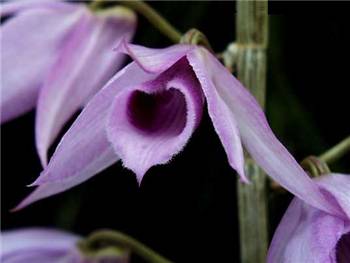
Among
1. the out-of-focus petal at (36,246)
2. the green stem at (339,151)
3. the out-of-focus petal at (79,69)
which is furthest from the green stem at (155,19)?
the out-of-focus petal at (36,246)

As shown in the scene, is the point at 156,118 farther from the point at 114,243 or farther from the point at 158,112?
the point at 114,243

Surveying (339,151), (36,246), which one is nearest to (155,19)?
(339,151)

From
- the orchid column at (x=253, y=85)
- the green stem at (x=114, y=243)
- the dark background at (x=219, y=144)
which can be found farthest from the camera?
the dark background at (x=219, y=144)

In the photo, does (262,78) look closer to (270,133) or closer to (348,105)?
(270,133)

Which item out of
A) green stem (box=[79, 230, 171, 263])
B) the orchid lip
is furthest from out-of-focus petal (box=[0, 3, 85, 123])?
the orchid lip

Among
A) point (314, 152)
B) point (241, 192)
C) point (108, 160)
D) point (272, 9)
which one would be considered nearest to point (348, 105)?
point (314, 152)

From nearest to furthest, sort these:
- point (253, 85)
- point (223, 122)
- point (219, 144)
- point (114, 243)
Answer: point (223, 122) < point (253, 85) < point (114, 243) < point (219, 144)

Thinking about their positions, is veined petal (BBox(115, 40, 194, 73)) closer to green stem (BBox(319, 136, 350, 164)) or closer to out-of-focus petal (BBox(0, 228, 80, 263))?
green stem (BBox(319, 136, 350, 164))

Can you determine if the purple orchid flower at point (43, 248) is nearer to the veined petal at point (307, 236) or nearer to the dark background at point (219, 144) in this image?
the dark background at point (219, 144)
